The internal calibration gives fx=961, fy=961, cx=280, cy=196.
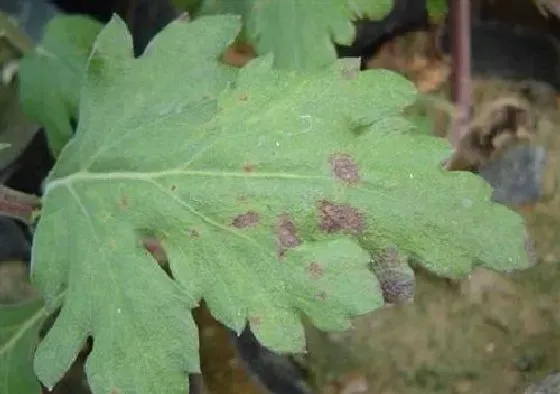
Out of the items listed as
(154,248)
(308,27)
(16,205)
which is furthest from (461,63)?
(16,205)

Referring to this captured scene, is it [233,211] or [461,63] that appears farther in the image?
[461,63]

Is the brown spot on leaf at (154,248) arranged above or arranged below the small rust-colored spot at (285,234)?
below

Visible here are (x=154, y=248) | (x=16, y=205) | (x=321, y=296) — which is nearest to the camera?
(x=321, y=296)

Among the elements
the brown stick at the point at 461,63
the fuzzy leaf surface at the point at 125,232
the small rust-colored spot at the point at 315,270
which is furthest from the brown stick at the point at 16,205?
the brown stick at the point at 461,63

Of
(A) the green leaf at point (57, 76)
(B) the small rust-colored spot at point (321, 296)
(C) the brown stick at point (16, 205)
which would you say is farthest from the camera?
(A) the green leaf at point (57, 76)

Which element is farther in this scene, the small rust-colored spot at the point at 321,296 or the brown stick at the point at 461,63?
the brown stick at the point at 461,63

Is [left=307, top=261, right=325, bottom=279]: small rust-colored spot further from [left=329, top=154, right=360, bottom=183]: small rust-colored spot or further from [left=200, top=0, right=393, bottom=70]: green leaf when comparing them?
[left=200, top=0, right=393, bottom=70]: green leaf

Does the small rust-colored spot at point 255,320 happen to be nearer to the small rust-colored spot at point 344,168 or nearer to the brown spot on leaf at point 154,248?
the small rust-colored spot at point 344,168

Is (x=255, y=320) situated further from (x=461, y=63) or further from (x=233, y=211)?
(x=461, y=63)
